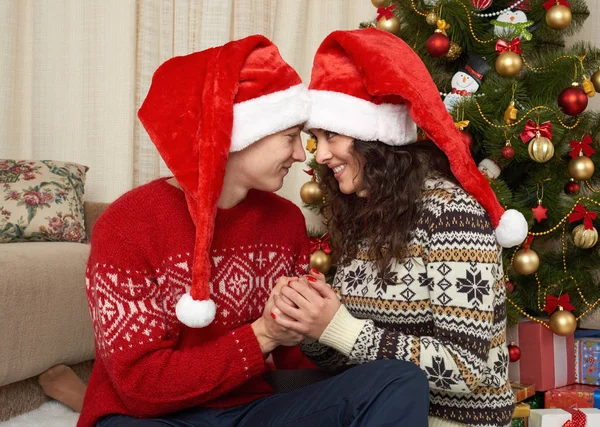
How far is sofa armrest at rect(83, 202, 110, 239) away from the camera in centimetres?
245

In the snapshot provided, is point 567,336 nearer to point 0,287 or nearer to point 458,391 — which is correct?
point 458,391

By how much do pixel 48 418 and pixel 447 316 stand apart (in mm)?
1194

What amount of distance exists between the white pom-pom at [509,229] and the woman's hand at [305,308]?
0.35m

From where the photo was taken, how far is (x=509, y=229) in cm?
127

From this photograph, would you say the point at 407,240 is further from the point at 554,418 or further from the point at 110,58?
the point at 110,58

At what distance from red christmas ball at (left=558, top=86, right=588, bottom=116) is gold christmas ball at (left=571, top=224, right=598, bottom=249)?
0.36 metres

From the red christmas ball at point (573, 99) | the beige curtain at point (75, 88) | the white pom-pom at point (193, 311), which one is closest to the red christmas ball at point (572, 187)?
the red christmas ball at point (573, 99)

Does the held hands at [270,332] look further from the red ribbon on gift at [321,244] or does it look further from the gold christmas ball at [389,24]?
the gold christmas ball at [389,24]

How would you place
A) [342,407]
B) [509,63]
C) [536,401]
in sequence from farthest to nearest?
[536,401], [509,63], [342,407]

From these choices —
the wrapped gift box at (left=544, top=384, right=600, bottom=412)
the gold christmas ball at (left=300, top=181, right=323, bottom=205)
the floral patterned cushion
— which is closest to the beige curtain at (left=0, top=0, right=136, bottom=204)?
the floral patterned cushion

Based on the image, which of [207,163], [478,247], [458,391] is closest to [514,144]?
[478,247]

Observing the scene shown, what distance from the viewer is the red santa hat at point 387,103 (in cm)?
127

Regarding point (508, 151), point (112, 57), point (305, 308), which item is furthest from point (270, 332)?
point (112, 57)

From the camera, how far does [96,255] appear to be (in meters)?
1.24
